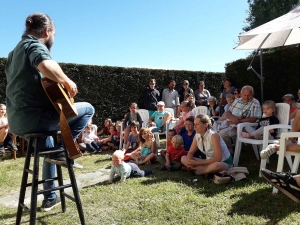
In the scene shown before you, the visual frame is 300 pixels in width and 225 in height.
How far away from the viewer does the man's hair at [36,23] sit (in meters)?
2.16

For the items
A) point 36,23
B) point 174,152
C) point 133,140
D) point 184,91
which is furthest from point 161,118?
point 36,23

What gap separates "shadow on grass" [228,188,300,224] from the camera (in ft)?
8.20

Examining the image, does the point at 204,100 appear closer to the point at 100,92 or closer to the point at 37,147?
the point at 100,92

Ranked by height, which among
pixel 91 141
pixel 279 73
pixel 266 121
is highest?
pixel 279 73

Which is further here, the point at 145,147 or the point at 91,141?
the point at 91,141

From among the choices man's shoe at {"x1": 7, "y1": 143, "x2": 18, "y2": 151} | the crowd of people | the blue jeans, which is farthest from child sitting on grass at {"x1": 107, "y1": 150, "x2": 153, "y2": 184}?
man's shoe at {"x1": 7, "y1": 143, "x2": 18, "y2": 151}

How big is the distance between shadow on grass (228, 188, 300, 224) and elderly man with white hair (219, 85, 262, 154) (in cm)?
178

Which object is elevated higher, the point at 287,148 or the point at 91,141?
the point at 287,148

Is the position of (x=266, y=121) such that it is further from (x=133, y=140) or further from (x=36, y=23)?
(x=36, y=23)

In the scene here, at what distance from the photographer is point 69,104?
79.7 inches

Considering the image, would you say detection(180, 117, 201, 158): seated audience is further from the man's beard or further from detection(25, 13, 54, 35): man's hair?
detection(25, 13, 54, 35): man's hair

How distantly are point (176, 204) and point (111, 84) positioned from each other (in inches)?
275

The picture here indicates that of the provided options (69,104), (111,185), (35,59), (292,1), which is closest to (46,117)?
(69,104)

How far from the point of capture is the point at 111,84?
30.8 ft
